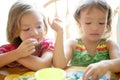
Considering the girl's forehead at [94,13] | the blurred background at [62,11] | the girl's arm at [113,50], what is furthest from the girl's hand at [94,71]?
the blurred background at [62,11]

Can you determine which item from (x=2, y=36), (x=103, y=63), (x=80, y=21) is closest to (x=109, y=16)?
(x=80, y=21)

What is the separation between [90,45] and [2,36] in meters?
1.41

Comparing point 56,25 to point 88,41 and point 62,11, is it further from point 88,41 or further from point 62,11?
point 62,11

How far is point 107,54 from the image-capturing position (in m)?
1.27

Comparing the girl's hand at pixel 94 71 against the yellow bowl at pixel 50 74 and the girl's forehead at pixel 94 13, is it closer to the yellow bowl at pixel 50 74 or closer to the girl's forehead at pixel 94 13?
the yellow bowl at pixel 50 74

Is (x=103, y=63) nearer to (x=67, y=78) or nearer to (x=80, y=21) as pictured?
(x=67, y=78)

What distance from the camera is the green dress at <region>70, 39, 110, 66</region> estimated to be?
49.9 inches

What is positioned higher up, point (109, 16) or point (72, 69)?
point (109, 16)

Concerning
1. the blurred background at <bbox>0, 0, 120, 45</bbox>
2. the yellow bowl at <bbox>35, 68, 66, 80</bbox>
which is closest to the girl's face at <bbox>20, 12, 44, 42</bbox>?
the yellow bowl at <bbox>35, 68, 66, 80</bbox>

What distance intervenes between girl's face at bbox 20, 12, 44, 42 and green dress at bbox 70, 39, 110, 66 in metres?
0.25

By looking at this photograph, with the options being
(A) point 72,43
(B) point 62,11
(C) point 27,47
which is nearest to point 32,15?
(C) point 27,47

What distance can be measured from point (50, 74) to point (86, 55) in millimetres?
381

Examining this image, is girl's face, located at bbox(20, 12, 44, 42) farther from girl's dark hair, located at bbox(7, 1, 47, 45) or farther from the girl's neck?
the girl's neck

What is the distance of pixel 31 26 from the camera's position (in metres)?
1.14
